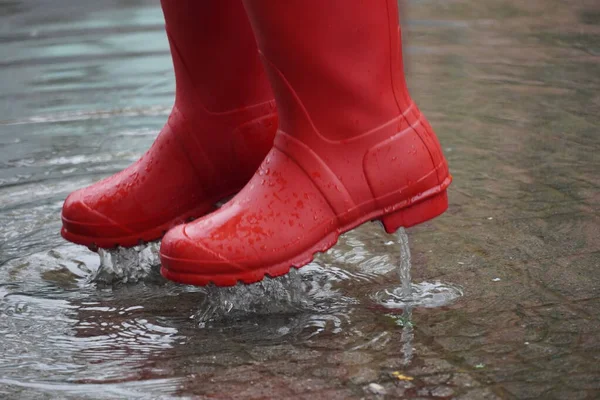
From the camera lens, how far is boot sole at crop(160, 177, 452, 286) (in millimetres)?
1601

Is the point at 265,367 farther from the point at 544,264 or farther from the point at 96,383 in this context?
the point at 544,264

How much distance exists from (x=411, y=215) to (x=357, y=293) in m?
0.17

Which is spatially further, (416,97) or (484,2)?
(484,2)

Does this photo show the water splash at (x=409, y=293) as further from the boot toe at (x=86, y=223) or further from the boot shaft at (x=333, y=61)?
the boot toe at (x=86, y=223)

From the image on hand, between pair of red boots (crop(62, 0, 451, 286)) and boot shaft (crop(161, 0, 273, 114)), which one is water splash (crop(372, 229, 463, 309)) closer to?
pair of red boots (crop(62, 0, 451, 286))

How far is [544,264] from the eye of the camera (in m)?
1.82

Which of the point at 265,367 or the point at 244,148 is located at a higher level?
the point at 244,148

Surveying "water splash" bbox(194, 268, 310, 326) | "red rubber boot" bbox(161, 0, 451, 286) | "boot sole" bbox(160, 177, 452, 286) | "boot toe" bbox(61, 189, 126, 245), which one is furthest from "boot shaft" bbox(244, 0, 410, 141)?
"boot toe" bbox(61, 189, 126, 245)

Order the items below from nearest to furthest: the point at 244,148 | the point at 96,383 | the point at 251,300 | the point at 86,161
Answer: the point at 96,383
the point at 251,300
the point at 244,148
the point at 86,161

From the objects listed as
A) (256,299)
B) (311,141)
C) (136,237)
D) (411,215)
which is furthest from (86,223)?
(411,215)

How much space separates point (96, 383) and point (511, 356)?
1.92 ft

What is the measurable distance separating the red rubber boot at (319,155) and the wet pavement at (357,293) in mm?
128

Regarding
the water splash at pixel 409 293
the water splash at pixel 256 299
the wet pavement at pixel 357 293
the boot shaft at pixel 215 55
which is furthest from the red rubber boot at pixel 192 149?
the water splash at pixel 409 293

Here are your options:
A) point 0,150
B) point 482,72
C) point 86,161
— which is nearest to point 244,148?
point 86,161
